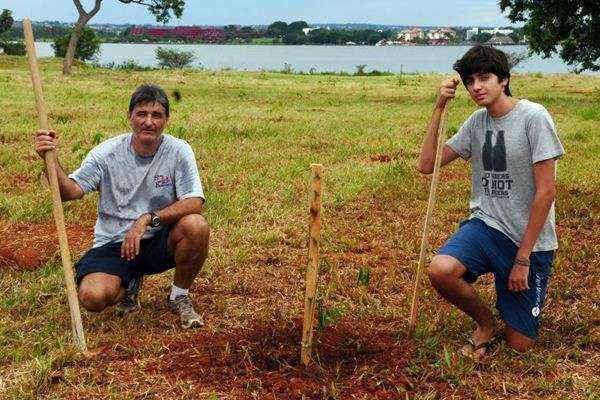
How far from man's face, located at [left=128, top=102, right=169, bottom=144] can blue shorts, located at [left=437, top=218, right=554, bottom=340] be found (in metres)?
2.02

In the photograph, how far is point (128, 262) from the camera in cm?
479

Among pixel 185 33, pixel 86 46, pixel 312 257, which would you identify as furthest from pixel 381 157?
pixel 185 33

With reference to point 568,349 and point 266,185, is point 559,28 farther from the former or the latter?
point 568,349

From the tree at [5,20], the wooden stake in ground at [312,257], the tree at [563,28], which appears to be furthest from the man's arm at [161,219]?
the tree at [5,20]

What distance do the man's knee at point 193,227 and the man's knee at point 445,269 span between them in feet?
4.95

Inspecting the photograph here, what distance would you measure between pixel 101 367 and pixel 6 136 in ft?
28.1

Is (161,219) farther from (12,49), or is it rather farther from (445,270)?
(12,49)

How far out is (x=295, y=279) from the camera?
581cm

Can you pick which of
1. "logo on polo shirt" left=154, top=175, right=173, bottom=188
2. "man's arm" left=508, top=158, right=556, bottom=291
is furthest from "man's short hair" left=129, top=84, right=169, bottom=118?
"man's arm" left=508, top=158, right=556, bottom=291

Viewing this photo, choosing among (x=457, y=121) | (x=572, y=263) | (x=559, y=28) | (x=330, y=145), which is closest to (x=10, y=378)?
(x=572, y=263)

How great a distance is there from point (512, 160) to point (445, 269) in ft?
2.52

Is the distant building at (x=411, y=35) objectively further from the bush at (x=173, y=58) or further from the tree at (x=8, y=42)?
the tree at (x=8, y=42)

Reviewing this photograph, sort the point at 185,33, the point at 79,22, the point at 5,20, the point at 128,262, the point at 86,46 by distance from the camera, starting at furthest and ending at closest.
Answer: the point at 185,33
the point at 86,46
the point at 5,20
the point at 79,22
the point at 128,262

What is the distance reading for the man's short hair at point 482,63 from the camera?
424 cm
